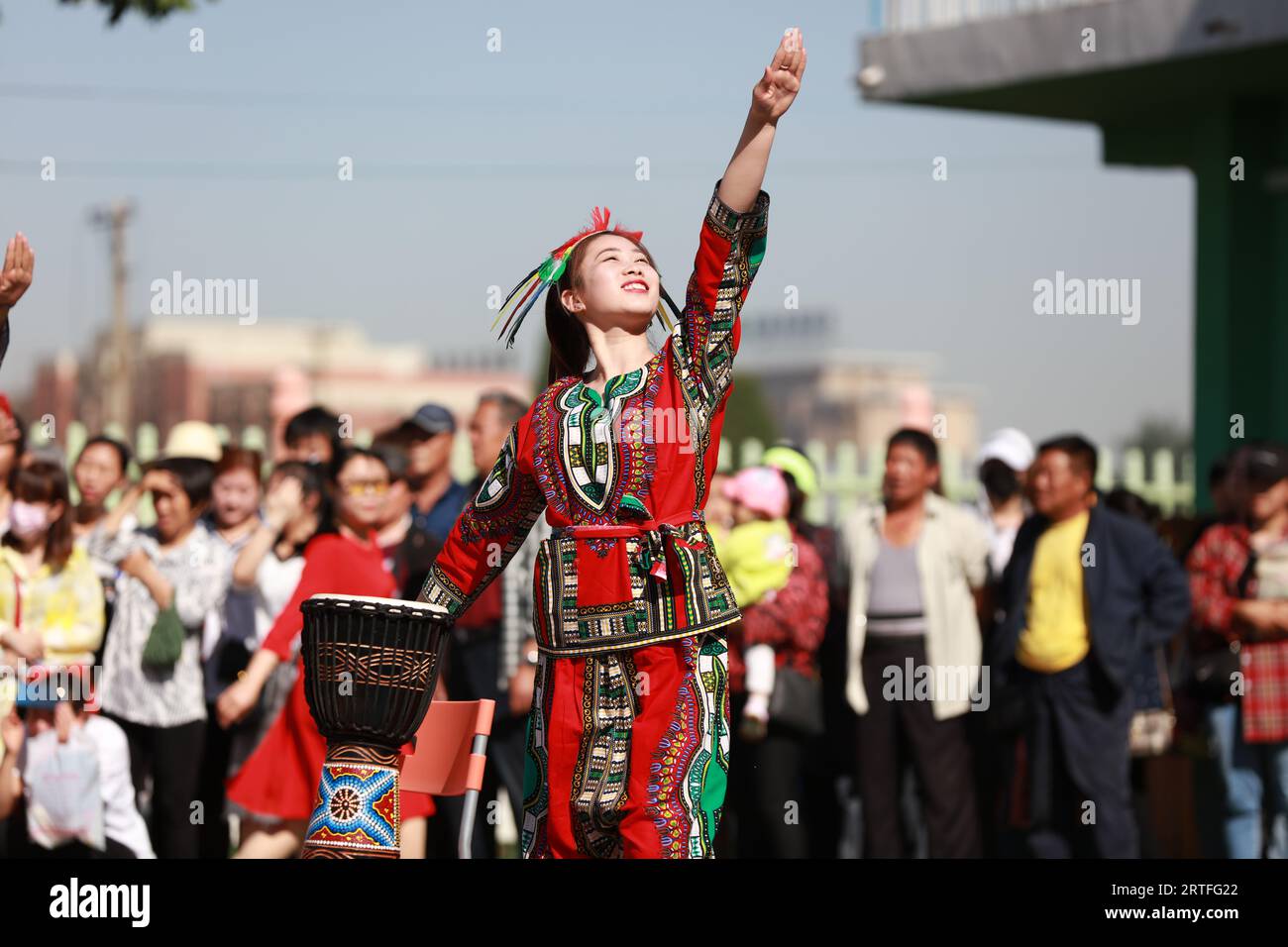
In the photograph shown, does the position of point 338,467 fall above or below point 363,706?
above

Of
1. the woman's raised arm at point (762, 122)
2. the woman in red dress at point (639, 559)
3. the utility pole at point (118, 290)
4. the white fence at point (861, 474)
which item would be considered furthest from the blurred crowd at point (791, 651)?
the utility pole at point (118, 290)

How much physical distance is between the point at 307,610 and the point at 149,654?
157 inches

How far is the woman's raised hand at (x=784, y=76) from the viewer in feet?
15.6

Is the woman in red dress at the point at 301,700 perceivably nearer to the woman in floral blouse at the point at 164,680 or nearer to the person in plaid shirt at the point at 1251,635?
the woman in floral blouse at the point at 164,680

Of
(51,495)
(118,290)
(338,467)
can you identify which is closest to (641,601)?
(338,467)

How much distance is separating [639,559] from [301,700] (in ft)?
10.1

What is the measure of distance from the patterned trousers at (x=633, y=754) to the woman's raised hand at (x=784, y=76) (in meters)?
1.33

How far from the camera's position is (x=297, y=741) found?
7.73m

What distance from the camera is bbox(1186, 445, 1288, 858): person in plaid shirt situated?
8.21 meters

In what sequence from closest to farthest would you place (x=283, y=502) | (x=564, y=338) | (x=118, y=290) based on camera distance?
(x=564, y=338)
(x=283, y=502)
(x=118, y=290)

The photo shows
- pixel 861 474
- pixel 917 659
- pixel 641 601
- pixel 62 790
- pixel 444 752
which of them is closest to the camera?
pixel 641 601

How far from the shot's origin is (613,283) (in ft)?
16.8

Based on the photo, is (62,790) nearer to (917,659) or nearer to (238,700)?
(238,700)
